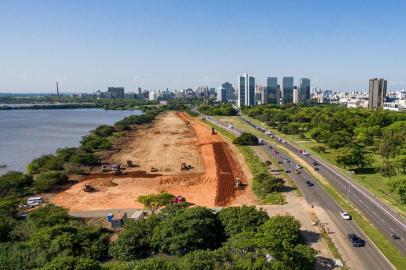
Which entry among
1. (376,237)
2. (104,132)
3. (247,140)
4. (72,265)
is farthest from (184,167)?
(104,132)

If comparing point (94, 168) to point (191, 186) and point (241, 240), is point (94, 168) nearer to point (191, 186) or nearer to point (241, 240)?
point (191, 186)

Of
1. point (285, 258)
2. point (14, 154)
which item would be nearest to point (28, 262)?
point (285, 258)

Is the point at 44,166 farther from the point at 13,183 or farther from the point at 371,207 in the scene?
the point at 371,207

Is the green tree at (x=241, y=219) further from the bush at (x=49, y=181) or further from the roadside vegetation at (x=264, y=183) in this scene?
the bush at (x=49, y=181)

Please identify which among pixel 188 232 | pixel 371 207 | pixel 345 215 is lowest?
pixel 371 207

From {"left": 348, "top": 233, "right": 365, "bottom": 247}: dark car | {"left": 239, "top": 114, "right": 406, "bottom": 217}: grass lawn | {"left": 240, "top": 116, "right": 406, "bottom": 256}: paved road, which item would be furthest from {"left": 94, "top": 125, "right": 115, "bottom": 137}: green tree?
{"left": 348, "top": 233, "right": 365, "bottom": 247}: dark car
